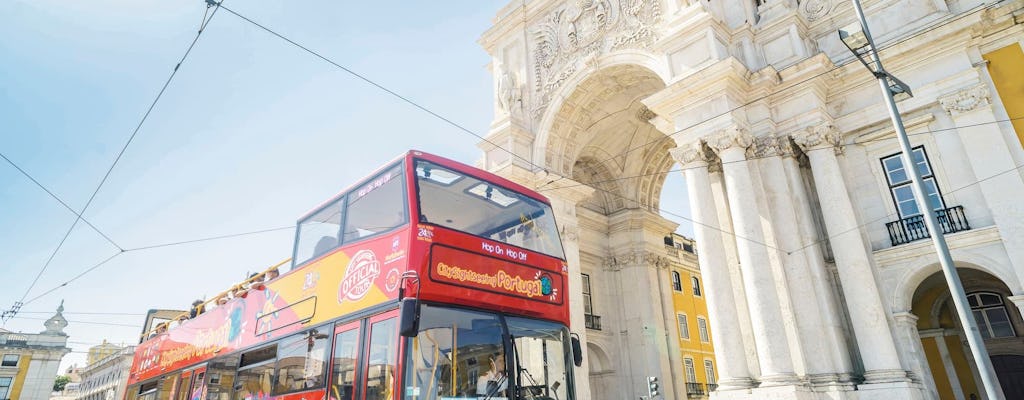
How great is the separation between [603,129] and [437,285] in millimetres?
17817

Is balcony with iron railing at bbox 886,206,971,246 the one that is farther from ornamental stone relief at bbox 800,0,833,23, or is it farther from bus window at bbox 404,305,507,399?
bus window at bbox 404,305,507,399

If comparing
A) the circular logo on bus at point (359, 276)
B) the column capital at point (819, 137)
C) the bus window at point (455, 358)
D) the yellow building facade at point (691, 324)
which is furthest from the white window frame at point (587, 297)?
the bus window at point (455, 358)

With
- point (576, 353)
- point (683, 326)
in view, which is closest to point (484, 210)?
point (576, 353)

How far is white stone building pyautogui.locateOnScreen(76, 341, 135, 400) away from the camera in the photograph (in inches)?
1786

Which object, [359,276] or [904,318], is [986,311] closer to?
[904,318]

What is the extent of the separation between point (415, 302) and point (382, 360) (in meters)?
0.85

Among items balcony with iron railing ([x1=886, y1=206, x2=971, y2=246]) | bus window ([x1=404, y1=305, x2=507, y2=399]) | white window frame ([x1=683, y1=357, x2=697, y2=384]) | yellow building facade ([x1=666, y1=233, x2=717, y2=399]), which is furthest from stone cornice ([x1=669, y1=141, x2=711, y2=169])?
white window frame ([x1=683, y1=357, x2=697, y2=384])

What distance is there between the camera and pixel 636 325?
23.4 metres

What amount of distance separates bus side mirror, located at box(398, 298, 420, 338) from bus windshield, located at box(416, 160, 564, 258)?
56.4 inches

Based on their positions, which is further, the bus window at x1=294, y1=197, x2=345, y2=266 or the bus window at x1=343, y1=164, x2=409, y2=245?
the bus window at x1=294, y1=197, x2=345, y2=266

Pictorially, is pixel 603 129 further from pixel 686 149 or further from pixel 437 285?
pixel 437 285

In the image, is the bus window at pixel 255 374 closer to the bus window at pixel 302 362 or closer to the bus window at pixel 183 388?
the bus window at pixel 302 362

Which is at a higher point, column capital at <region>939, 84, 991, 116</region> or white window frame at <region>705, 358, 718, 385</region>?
column capital at <region>939, 84, 991, 116</region>

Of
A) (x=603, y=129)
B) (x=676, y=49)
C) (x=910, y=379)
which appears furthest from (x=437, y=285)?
(x=603, y=129)
